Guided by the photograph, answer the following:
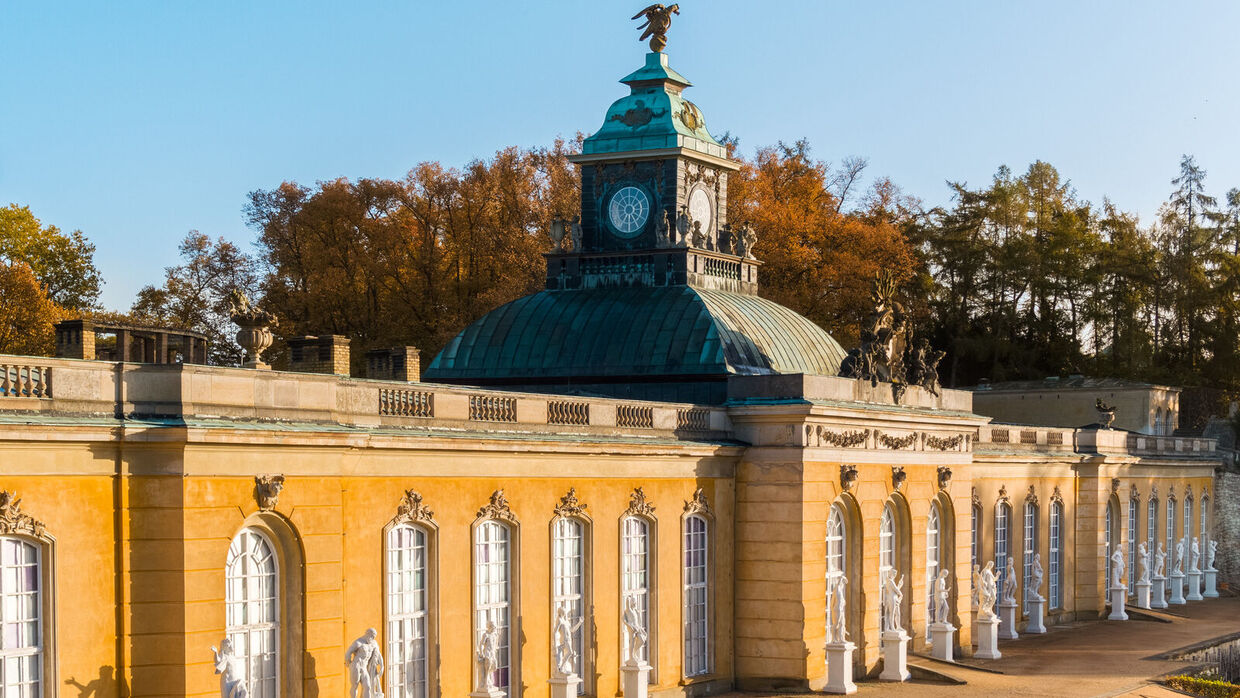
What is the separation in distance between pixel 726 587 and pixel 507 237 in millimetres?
27580

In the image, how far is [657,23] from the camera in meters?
43.9

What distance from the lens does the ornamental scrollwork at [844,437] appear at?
3600 cm

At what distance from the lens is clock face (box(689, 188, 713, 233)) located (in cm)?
4275

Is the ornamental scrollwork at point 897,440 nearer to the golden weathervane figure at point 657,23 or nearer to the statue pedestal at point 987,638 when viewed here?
the statue pedestal at point 987,638

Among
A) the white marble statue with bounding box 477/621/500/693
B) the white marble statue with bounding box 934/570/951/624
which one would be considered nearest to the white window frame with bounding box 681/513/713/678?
the white marble statue with bounding box 477/621/500/693

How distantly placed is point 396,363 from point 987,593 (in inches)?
666

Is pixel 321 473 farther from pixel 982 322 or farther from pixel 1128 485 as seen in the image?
pixel 982 322

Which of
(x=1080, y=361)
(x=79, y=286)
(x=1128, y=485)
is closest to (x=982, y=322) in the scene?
(x=1080, y=361)

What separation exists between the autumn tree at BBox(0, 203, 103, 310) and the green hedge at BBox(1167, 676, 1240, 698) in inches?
1583


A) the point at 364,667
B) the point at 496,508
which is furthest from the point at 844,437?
the point at 364,667

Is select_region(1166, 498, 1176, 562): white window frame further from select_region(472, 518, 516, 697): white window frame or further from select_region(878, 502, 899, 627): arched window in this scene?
select_region(472, 518, 516, 697): white window frame

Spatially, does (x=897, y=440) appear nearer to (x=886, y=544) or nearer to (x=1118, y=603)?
(x=886, y=544)

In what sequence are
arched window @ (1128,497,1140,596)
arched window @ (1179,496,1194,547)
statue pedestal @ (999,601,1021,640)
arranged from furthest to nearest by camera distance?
arched window @ (1179,496,1194,547), arched window @ (1128,497,1140,596), statue pedestal @ (999,601,1021,640)

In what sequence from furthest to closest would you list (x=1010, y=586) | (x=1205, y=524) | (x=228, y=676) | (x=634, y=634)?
1. (x=1205, y=524)
2. (x=1010, y=586)
3. (x=634, y=634)
4. (x=228, y=676)
